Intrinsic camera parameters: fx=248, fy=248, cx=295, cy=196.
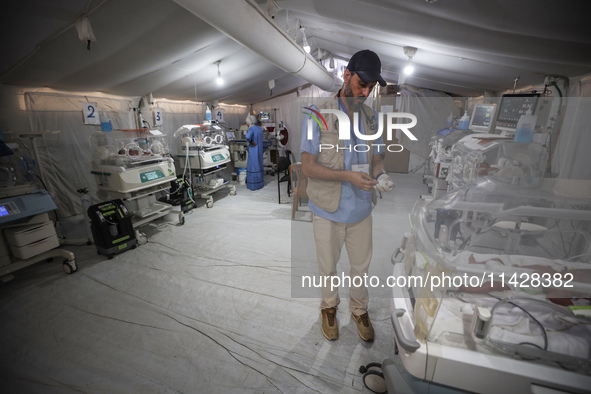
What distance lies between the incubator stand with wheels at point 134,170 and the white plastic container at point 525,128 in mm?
4113

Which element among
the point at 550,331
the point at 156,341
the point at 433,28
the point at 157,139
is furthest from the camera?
the point at 157,139

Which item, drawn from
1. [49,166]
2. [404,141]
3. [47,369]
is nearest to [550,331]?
[47,369]

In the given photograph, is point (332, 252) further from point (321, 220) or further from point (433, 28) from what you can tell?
point (433, 28)

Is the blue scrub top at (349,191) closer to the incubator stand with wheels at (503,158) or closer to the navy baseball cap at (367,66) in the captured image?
the navy baseball cap at (367,66)

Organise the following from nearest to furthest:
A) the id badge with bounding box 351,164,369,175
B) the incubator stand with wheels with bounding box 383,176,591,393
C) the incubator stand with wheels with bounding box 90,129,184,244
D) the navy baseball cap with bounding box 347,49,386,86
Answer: the incubator stand with wheels with bounding box 383,176,591,393 < the navy baseball cap with bounding box 347,49,386,86 < the id badge with bounding box 351,164,369,175 < the incubator stand with wheels with bounding box 90,129,184,244

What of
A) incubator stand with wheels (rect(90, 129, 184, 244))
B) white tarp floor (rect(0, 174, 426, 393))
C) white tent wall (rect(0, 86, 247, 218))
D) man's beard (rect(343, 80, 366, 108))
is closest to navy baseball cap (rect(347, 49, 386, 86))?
man's beard (rect(343, 80, 366, 108))

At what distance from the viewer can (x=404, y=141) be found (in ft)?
24.0

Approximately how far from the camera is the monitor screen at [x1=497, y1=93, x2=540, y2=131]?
2.45 metres

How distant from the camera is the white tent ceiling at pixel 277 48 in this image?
1.60 metres

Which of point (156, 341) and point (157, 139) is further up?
point (157, 139)

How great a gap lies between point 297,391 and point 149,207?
3.24 metres

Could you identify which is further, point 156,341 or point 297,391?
point 156,341

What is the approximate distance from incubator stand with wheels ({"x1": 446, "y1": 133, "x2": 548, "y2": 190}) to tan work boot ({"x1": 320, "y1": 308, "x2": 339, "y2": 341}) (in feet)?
5.76

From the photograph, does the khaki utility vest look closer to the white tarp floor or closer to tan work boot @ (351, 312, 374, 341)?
tan work boot @ (351, 312, 374, 341)
